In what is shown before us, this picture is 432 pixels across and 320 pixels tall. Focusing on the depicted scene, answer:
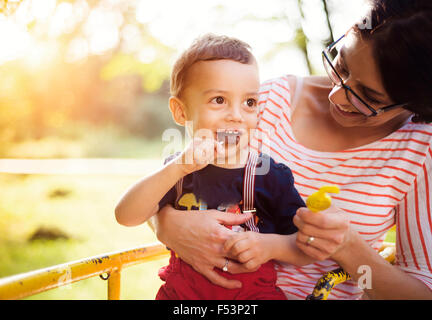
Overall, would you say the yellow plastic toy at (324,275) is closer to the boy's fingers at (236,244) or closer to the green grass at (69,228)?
the boy's fingers at (236,244)

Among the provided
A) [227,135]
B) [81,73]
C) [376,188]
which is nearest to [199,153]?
[227,135]

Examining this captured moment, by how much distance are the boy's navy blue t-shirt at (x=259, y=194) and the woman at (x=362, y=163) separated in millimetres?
79

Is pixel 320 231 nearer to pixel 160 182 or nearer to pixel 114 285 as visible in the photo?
pixel 160 182

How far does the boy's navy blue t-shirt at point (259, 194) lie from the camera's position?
1447mm

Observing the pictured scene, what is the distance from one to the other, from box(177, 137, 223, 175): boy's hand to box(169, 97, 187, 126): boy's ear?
21cm

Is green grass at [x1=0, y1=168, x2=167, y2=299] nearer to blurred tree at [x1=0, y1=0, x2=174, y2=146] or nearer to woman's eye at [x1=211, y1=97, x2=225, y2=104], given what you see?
blurred tree at [x1=0, y1=0, x2=174, y2=146]

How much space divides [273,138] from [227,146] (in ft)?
1.42

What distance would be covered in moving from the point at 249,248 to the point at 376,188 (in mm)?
652

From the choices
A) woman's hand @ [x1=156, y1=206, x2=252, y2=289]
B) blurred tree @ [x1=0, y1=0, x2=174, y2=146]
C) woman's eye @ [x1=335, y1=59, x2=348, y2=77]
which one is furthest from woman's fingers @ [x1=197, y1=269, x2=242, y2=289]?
blurred tree @ [x1=0, y1=0, x2=174, y2=146]

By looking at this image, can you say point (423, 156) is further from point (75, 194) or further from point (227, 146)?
point (75, 194)

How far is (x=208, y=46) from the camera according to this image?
1.40 metres

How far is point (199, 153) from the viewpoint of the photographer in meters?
1.26

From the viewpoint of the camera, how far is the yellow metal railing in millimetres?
1211
